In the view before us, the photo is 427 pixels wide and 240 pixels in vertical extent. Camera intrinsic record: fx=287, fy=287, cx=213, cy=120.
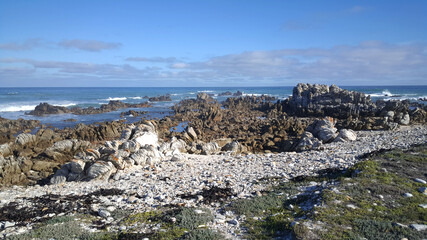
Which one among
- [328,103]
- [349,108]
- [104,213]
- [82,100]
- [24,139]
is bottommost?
[104,213]

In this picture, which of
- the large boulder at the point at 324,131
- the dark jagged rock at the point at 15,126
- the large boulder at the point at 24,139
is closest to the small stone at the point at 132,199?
the large boulder at the point at 24,139

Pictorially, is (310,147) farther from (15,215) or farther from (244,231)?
(15,215)

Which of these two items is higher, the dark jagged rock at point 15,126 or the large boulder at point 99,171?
the large boulder at point 99,171

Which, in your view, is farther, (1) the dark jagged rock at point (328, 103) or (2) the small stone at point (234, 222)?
(1) the dark jagged rock at point (328, 103)

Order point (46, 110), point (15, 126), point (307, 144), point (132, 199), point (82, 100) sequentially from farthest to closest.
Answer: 1. point (82, 100)
2. point (46, 110)
3. point (15, 126)
4. point (307, 144)
5. point (132, 199)

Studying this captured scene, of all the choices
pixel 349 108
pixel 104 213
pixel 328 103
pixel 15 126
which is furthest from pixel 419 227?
pixel 328 103

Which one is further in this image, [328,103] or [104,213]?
[328,103]

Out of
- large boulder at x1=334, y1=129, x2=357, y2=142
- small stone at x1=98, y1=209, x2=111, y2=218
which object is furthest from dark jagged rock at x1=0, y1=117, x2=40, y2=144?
large boulder at x1=334, y1=129, x2=357, y2=142

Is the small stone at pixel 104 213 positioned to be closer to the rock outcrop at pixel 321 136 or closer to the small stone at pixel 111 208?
the small stone at pixel 111 208

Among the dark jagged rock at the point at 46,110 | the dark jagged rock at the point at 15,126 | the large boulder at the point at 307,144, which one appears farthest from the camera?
the dark jagged rock at the point at 46,110

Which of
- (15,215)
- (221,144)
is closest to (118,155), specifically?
(15,215)

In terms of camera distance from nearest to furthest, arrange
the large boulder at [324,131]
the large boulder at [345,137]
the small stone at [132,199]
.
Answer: the small stone at [132,199] → the large boulder at [345,137] → the large boulder at [324,131]

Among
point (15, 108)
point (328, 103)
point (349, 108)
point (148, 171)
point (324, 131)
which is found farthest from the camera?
point (15, 108)

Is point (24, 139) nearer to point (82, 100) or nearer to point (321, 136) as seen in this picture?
point (321, 136)
